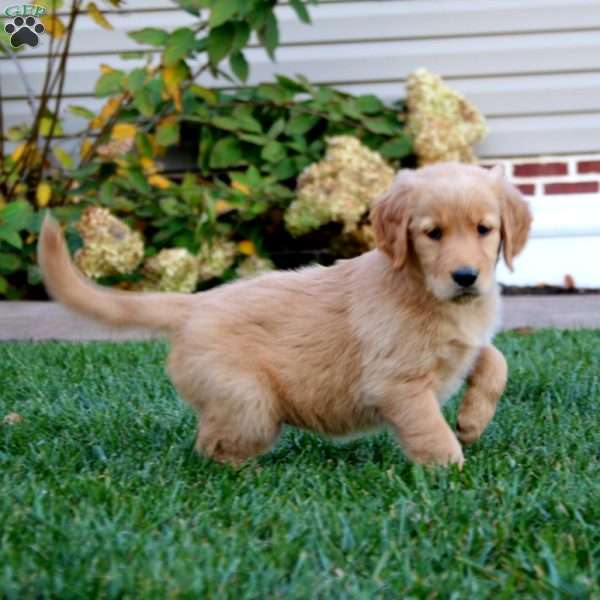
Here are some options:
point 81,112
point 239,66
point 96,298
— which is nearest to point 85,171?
point 81,112

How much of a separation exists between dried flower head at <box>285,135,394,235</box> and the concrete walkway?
3.38 feet

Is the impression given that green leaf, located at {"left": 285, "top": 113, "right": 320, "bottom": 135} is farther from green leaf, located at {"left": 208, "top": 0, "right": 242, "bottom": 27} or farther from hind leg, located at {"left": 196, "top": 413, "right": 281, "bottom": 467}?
hind leg, located at {"left": 196, "top": 413, "right": 281, "bottom": 467}

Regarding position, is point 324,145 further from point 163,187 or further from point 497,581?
point 497,581

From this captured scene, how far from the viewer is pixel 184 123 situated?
727cm

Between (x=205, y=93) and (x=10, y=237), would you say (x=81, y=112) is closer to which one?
(x=205, y=93)

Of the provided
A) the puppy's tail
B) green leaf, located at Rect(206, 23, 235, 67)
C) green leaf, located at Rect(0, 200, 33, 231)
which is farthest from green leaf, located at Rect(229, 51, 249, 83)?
the puppy's tail

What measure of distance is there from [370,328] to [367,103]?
4.03 m

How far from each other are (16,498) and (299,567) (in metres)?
0.87

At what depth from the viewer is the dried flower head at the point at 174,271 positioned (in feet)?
21.7

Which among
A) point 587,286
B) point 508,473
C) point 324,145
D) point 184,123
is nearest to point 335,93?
point 324,145

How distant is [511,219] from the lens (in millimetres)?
3355

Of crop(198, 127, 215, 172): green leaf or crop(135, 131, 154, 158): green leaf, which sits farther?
crop(198, 127, 215, 172): green leaf

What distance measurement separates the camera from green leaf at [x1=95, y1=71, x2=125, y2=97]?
264 inches


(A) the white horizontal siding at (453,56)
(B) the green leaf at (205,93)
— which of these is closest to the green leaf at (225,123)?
(B) the green leaf at (205,93)
